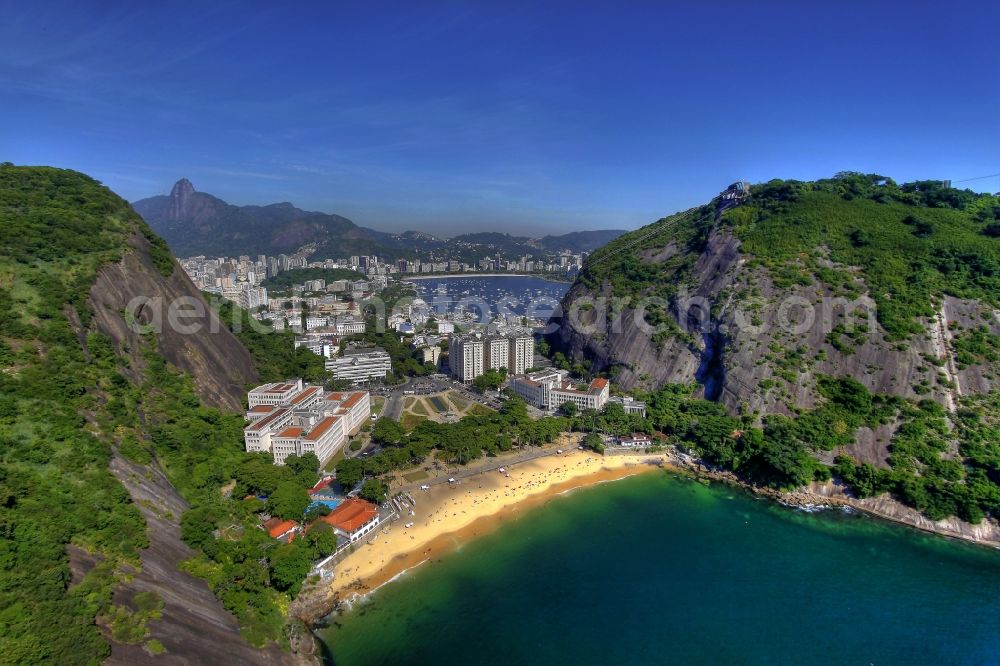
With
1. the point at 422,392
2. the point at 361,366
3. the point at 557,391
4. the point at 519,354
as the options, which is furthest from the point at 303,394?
the point at 519,354

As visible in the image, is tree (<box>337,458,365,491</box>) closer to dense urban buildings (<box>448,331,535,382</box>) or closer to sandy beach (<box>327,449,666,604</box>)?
sandy beach (<box>327,449,666,604</box>)

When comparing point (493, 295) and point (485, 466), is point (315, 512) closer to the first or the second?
point (485, 466)

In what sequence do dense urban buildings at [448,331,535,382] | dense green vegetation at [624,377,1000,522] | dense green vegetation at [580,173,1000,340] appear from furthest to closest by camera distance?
1. dense urban buildings at [448,331,535,382]
2. dense green vegetation at [580,173,1000,340]
3. dense green vegetation at [624,377,1000,522]

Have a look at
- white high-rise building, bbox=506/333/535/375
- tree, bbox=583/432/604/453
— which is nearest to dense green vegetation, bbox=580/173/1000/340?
white high-rise building, bbox=506/333/535/375

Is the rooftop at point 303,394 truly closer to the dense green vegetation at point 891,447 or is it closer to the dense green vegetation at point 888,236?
the dense green vegetation at point 891,447

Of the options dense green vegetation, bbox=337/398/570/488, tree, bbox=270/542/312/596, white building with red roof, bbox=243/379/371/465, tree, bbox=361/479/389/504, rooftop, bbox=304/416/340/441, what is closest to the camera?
tree, bbox=270/542/312/596

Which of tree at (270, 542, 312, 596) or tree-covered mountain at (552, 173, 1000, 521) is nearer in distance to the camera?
tree at (270, 542, 312, 596)

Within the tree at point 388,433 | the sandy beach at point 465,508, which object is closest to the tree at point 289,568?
the sandy beach at point 465,508

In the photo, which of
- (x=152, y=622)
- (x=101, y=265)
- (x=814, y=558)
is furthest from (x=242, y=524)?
(x=814, y=558)
